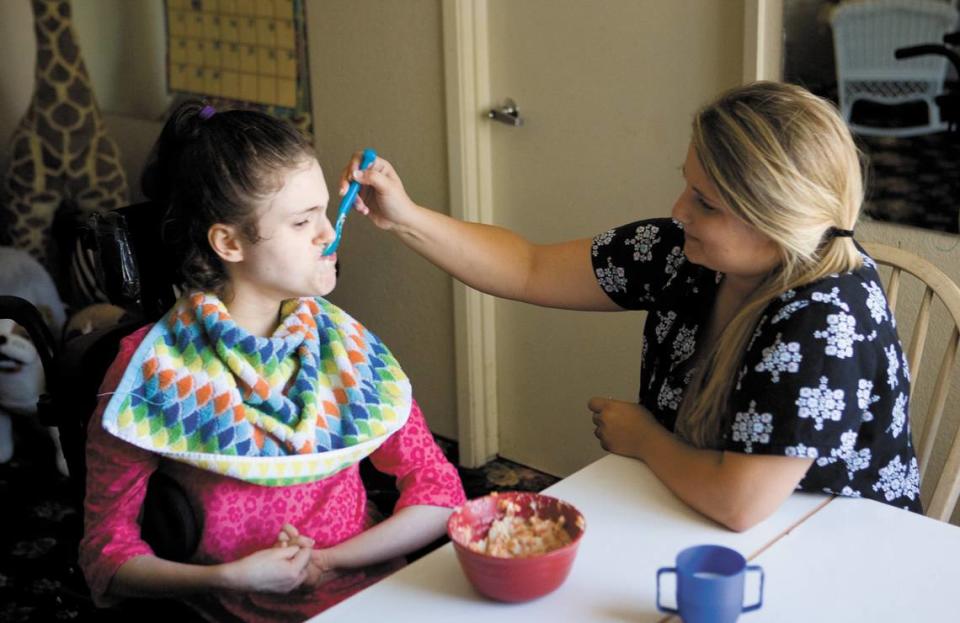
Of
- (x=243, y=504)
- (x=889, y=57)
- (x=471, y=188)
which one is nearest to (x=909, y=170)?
(x=889, y=57)

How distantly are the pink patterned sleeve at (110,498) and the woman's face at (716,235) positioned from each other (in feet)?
2.49

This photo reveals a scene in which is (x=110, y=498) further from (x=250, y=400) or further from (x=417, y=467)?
(x=417, y=467)

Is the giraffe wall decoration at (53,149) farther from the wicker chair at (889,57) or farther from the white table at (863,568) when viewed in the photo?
the white table at (863,568)

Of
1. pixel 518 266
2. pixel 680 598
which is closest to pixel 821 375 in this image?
pixel 680 598

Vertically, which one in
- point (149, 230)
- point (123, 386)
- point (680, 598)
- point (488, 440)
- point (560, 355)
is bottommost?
point (488, 440)

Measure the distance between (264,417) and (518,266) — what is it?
1.84ft

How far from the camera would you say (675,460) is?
139cm

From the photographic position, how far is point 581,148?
103 inches

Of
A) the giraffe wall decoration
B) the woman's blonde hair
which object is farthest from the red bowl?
the giraffe wall decoration

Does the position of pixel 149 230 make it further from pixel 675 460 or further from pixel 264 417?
pixel 675 460

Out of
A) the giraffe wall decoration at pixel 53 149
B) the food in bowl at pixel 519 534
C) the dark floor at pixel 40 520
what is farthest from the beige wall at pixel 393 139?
the food in bowl at pixel 519 534

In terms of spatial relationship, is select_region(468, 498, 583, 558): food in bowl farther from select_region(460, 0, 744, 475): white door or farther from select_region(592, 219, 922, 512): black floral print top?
select_region(460, 0, 744, 475): white door

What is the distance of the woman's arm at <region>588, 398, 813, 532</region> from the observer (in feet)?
4.22

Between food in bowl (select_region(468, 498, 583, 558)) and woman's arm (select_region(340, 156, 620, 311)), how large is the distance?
63 cm
